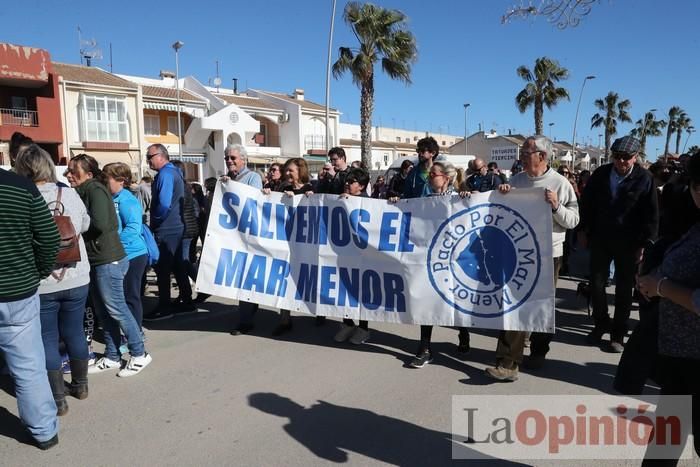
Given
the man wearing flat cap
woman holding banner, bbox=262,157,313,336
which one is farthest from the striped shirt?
the man wearing flat cap

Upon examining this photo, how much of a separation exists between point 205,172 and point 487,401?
3259cm

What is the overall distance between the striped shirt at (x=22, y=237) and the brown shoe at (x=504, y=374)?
3229 millimetres

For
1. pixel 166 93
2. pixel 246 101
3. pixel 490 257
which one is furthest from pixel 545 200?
pixel 246 101

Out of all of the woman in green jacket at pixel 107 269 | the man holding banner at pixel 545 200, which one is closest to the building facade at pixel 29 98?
the woman in green jacket at pixel 107 269

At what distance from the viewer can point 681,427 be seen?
2059 millimetres

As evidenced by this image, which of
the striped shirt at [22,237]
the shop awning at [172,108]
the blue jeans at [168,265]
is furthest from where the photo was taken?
the shop awning at [172,108]

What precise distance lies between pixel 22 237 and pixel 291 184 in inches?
115

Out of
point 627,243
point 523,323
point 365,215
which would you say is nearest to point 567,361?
point 523,323

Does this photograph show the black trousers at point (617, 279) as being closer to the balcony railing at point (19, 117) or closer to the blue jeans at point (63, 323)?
the blue jeans at point (63, 323)

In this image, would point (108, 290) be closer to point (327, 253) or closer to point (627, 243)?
point (327, 253)

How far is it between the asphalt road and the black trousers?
0.98 ft

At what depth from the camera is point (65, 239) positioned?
10.8 ft

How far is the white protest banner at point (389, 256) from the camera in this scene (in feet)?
13.3

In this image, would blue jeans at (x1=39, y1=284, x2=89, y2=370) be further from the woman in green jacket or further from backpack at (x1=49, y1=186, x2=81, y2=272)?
the woman in green jacket
